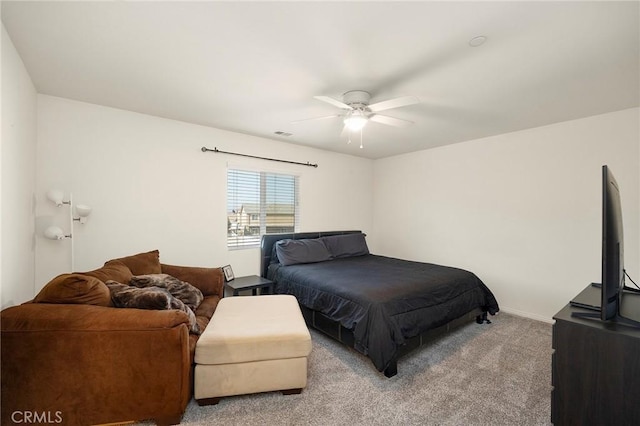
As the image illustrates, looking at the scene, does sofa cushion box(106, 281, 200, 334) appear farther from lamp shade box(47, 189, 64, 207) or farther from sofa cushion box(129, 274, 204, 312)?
lamp shade box(47, 189, 64, 207)

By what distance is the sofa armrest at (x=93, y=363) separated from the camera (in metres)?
1.43

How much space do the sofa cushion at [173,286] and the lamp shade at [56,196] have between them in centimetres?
98

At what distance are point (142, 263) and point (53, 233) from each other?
760mm

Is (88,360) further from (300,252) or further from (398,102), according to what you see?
(398,102)

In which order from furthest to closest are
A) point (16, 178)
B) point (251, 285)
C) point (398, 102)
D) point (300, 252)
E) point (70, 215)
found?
point (300, 252) < point (251, 285) < point (70, 215) < point (398, 102) < point (16, 178)

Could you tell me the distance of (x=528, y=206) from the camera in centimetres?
345

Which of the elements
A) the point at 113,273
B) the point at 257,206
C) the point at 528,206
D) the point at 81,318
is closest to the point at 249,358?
the point at 81,318

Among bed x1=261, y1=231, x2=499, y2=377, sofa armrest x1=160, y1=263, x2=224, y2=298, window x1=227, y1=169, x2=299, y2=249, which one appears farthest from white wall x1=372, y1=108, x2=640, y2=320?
sofa armrest x1=160, y1=263, x2=224, y2=298

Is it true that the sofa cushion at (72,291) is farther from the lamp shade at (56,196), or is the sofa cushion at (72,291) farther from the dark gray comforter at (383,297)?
the dark gray comforter at (383,297)

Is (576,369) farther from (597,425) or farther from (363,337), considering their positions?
(363,337)

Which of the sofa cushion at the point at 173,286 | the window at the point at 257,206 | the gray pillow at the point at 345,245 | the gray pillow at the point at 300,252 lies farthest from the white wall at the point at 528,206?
the sofa cushion at the point at 173,286

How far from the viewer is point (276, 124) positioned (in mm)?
3338

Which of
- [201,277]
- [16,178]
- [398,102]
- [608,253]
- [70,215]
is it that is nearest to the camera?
[608,253]

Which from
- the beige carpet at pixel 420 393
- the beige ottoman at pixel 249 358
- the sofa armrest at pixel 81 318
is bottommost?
the beige carpet at pixel 420 393
